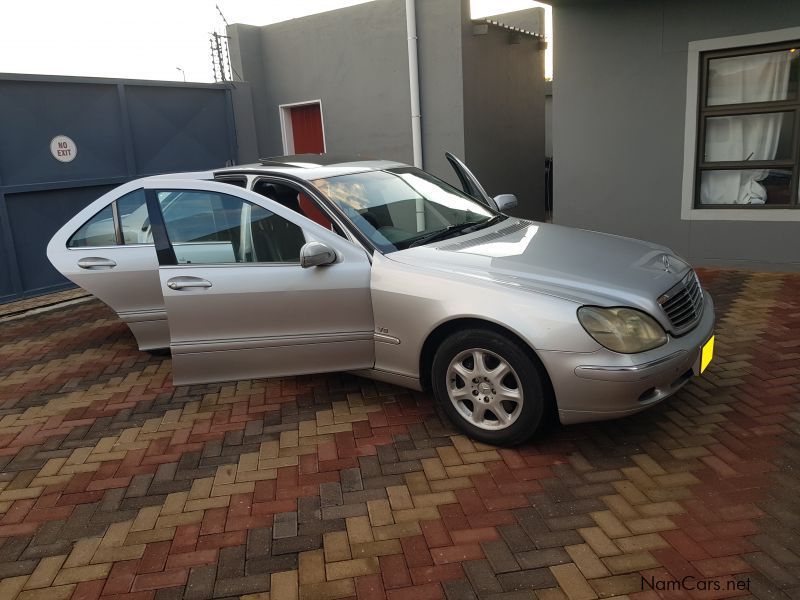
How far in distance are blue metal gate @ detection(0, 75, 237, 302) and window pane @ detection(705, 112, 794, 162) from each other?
7243mm

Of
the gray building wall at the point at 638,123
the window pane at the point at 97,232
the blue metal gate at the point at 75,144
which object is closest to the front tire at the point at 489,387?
the window pane at the point at 97,232

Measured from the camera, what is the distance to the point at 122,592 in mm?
2629

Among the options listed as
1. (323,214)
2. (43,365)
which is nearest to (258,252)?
(323,214)

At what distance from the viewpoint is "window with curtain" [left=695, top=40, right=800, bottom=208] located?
21.6 feet

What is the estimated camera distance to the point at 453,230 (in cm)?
420

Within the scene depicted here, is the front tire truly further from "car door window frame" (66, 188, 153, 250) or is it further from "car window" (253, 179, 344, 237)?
"car door window frame" (66, 188, 153, 250)

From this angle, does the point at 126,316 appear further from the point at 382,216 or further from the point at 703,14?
the point at 703,14

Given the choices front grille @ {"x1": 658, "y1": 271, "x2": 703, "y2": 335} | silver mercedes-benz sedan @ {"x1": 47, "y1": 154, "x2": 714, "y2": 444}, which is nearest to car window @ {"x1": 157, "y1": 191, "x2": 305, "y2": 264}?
silver mercedes-benz sedan @ {"x1": 47, "y1": 154, "x2": 714, "y2": 444}

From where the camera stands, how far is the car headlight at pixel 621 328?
10.3ft

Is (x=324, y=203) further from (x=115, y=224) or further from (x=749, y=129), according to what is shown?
(x=749, y=129)

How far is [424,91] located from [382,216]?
5.48 m

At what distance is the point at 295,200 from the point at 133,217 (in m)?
1.76

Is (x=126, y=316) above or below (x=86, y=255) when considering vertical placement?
below

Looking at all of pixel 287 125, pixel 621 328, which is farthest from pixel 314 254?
pixel 287 125
